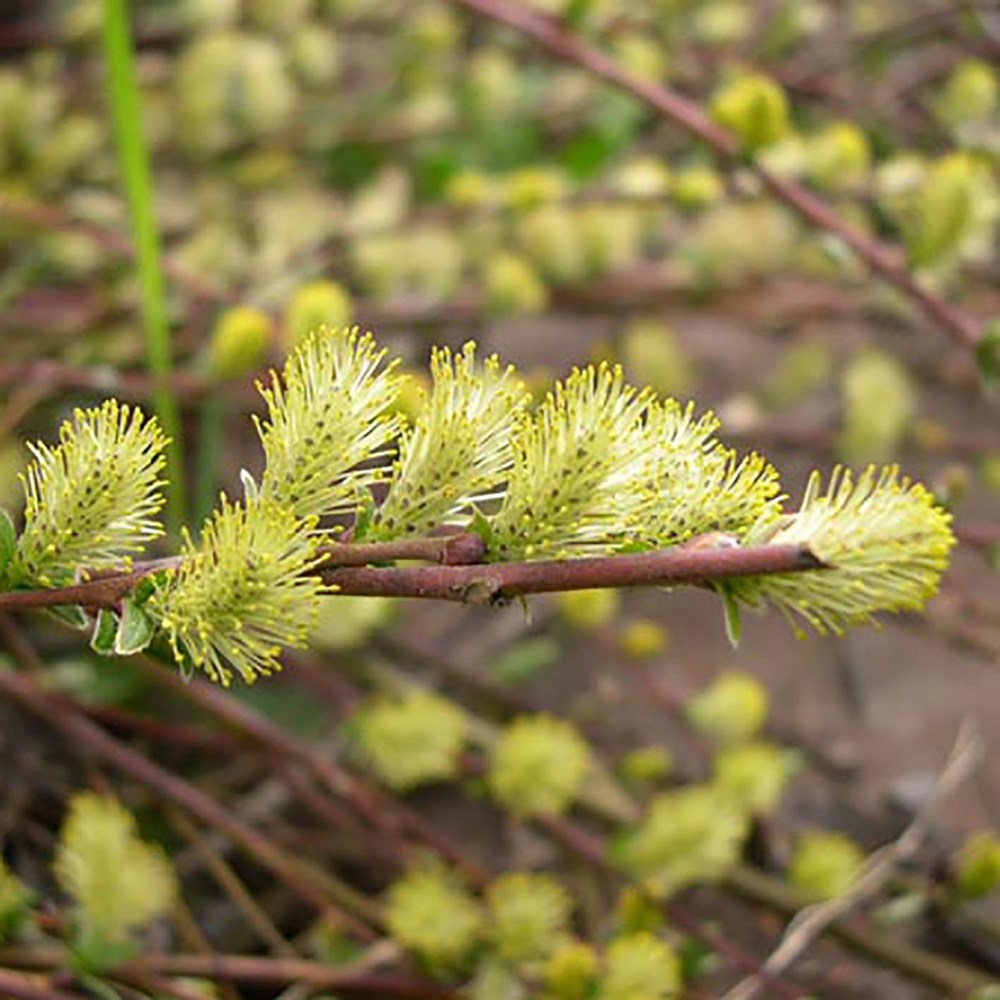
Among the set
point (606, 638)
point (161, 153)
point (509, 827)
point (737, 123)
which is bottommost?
point (509, 827)

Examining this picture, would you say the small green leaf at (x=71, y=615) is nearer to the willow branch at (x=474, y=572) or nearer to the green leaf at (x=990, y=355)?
the willow branch at (x=474, y=572)

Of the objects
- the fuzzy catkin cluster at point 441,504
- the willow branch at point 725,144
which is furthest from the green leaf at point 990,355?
the fuzzy catkin cluster at point 441,504

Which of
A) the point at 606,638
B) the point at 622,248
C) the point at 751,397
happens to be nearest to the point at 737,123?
the point at 622,248

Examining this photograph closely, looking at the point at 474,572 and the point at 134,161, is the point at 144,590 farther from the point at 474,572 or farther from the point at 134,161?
the point at 134,161

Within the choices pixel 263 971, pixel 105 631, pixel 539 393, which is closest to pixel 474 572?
pixel 105 631

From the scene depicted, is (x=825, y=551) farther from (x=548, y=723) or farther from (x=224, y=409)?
(x=224, y=409)
